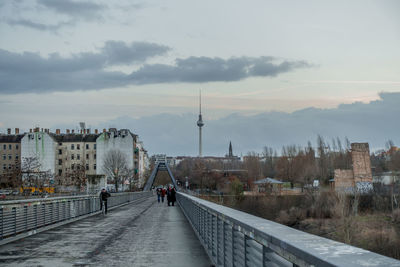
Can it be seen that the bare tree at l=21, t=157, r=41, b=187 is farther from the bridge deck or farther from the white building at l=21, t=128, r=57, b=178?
the white building at l=21, t=128, r=57, b=178

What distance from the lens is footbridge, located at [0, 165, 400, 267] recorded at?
11.3 ft

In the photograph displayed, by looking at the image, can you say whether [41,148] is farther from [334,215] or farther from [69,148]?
[334,215]

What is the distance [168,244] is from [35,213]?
6.61m

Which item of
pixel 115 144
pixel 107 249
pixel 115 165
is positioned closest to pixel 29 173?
pixel 115 165

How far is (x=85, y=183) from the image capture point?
263ft

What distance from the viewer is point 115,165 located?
328 feet

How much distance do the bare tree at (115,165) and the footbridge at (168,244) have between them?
7403cm

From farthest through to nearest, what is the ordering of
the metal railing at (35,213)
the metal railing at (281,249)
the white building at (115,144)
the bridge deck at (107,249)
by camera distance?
the white building at (115,144) < the metal railing at (35,213) < the bridge deck at (107,249) < the metal railing at (281,249)

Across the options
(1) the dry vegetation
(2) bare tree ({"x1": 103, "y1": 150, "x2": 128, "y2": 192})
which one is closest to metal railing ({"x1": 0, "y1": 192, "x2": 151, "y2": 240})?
(1) the dry vegetation

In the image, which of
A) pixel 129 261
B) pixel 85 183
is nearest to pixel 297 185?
pixel 85 183

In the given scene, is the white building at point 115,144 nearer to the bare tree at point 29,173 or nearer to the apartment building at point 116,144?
the apartment building at point 116,144

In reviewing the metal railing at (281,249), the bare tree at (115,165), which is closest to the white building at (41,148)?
the bare tree at (115,165)

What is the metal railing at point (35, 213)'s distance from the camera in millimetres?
14685

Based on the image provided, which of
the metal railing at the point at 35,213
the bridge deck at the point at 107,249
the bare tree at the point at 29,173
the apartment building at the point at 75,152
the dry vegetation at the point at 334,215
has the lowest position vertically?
the dry vegetation at the point at 334,215
